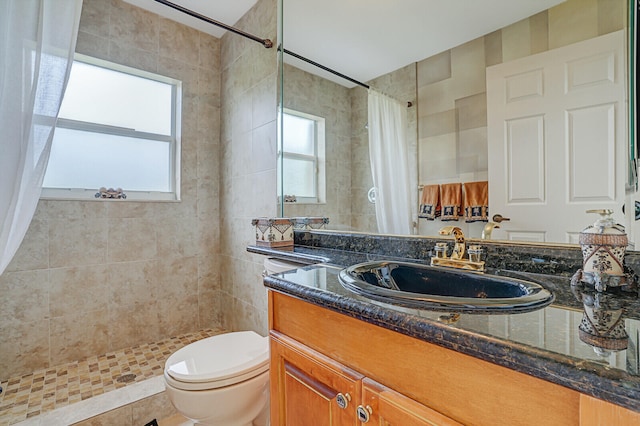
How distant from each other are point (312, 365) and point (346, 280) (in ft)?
0.78

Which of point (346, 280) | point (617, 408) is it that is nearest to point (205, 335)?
point (346, 280)

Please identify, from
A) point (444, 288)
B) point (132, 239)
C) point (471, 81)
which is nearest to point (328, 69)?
point (471, 81)

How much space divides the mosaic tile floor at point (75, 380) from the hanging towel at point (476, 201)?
1951 mm

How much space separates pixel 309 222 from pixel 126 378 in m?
1.42

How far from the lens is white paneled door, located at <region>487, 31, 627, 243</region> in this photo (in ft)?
2.78

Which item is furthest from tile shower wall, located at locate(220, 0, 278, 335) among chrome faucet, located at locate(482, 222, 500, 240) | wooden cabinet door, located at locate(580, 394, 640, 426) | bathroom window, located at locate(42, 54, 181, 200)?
→ wooden cabinet door, located at locate(580, 394, 640, 426)

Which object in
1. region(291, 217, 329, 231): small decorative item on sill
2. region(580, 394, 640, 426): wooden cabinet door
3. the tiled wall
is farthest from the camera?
A: region(291, 217, 329, 231): small decorative item on sill

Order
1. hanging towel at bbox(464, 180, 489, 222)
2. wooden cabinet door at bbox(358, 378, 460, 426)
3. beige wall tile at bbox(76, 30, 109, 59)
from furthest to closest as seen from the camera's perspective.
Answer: beige wall tile at bbox(76, 30, 109, 59) < hanging towel at bbox(464, 180, 489, 222) < wooden cabinet door at bbox(358, 378, 460, 426)

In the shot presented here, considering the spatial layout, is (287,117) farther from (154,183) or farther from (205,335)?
(205,335)

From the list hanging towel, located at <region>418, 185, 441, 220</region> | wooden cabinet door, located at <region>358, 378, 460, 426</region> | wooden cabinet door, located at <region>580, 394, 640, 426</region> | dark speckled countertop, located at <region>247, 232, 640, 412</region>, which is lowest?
wooden cabinet door, located at <region>358, 378, 460, 426</region>

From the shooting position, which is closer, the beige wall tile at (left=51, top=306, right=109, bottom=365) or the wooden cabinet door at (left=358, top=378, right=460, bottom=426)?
the wooden cabinet door at (left=358, top=378, right=460, bottom=426)

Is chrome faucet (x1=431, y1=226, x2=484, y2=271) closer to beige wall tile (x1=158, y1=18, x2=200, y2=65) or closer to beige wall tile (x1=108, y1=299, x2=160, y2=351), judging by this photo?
beige wall tile (x1=108, y1=299, x2=160, y2=351)

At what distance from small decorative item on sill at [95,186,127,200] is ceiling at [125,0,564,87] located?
4.97 feet

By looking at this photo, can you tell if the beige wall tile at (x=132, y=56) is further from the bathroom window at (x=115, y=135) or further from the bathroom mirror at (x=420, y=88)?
the bathroom mirror at (x=420, y=88)
